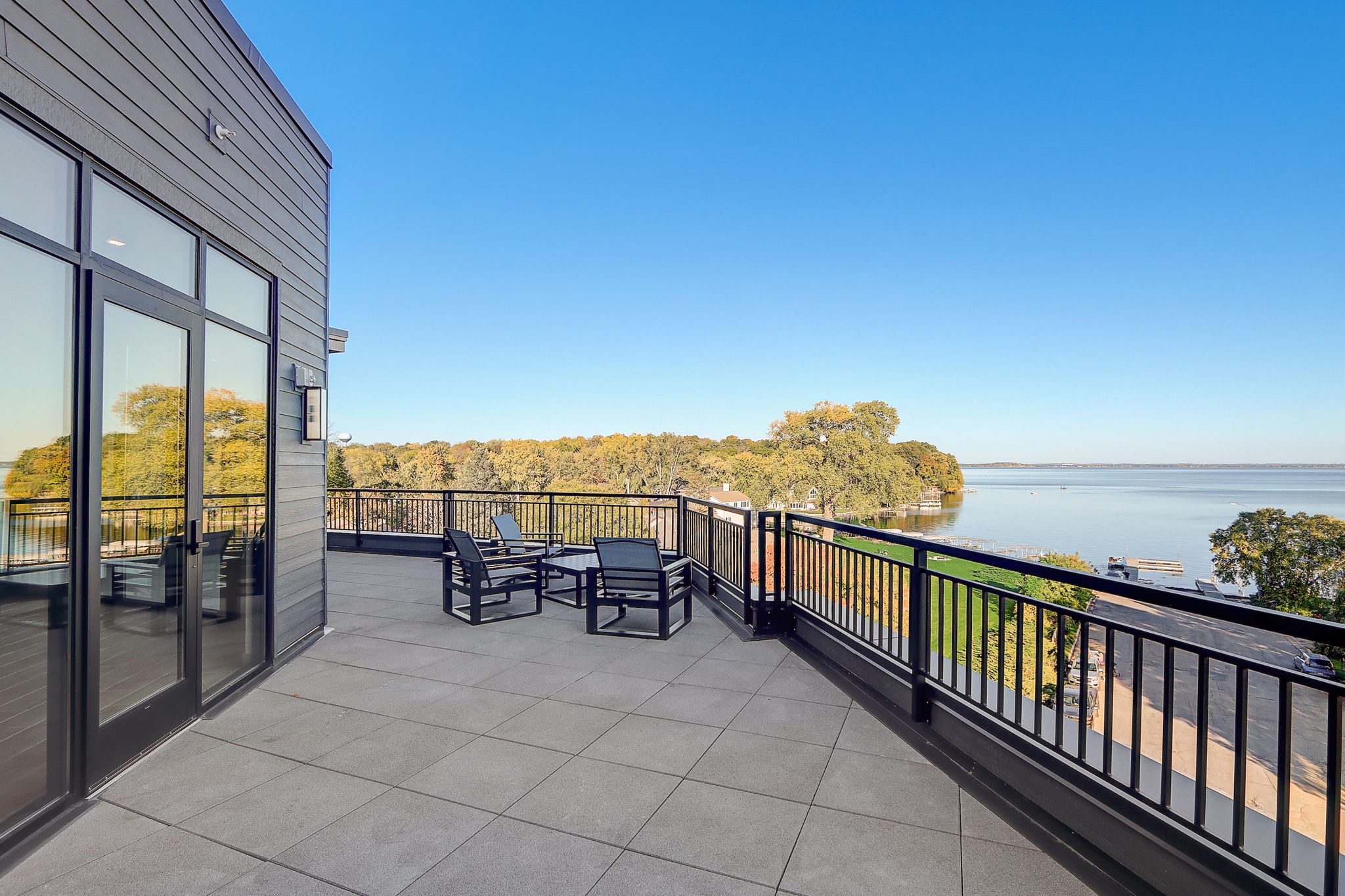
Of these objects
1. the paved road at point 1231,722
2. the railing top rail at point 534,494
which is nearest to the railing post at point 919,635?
the railing top rail at point 534,494

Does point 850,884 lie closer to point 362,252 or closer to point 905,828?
point 905,828

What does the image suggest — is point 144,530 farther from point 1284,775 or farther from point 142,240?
point 1284,775

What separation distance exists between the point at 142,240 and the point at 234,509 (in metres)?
1.47

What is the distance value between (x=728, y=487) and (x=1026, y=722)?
44.7 metres

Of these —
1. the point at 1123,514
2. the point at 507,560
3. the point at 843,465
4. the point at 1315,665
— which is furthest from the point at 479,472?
the point at 1123,514

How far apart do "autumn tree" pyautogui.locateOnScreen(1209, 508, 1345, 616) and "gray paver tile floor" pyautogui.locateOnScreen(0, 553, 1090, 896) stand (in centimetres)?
3334

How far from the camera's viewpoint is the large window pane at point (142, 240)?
235 cm

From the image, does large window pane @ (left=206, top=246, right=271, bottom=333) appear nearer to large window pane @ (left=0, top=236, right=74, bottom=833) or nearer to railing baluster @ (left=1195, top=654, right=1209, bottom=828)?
large window pane @ (left=0, top=236, right=74, bottom=833)

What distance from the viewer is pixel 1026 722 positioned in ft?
7.48

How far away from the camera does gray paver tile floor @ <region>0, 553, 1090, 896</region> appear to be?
70.0 inches

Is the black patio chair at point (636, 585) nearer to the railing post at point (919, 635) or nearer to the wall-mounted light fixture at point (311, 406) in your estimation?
the railing post at point (919, 635)

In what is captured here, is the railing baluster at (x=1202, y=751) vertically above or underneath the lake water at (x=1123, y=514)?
above

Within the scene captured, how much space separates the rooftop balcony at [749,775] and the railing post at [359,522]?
5.23m

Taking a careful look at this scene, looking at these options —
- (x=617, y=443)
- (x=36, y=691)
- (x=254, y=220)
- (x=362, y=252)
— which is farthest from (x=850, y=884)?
(x=617, y=443)
